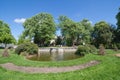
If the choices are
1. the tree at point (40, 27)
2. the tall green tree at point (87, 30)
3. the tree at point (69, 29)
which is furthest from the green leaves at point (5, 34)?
the tall green tree at point (87, 30)

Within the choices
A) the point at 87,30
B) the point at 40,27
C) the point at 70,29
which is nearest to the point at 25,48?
the point at 40,27

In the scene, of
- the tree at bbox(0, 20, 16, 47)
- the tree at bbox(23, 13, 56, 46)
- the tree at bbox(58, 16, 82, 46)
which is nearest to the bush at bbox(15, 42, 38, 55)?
the tree at bbox(0, 20, 16, 47)

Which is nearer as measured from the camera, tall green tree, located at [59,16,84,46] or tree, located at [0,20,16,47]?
tree, located at [0,20,16,47]

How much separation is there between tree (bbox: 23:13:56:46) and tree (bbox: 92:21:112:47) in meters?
14.7

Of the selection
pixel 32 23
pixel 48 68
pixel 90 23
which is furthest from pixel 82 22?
pixel 48 68

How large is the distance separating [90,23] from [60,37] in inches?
573

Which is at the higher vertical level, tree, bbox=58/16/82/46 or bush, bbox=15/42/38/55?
tree, bbox=58/16/82/46

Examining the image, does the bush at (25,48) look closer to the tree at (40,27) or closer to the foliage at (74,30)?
the tree at (40,27)

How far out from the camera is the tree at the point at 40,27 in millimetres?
58906

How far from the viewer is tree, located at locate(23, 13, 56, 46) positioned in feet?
193

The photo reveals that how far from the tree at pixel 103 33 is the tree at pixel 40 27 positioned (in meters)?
14.7

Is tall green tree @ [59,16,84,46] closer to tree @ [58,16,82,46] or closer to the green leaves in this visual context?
tree @ [58,16,82,46]

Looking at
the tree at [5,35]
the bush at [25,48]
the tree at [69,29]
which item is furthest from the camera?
the tree at [69,29]

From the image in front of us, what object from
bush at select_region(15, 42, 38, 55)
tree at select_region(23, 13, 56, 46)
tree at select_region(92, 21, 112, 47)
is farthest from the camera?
tree at select_region(23, 13, 56, 46)
